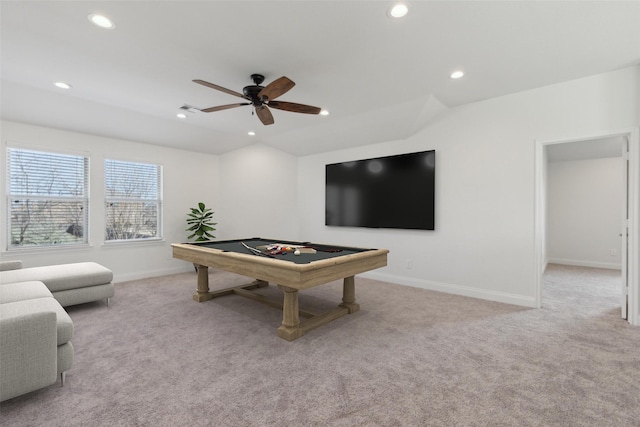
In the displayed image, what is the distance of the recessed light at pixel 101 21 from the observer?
6.86 ft

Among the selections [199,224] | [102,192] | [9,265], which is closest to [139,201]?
[102,192]

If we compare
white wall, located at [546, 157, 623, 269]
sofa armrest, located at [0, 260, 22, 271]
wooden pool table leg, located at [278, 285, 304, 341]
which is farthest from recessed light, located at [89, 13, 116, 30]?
white wall, located at [546, 157, 623, 269]

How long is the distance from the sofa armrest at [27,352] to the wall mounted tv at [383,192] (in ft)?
13.0

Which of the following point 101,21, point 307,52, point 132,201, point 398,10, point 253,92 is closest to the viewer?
point 398,10

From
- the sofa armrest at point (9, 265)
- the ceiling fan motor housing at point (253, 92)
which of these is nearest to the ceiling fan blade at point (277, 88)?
the ceiling fan motor housing at point (253, 92)

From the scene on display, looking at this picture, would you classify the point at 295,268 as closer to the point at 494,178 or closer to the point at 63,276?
the point at 63,276

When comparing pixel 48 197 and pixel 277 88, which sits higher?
pixel 277 88

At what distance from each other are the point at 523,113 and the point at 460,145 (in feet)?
2.47

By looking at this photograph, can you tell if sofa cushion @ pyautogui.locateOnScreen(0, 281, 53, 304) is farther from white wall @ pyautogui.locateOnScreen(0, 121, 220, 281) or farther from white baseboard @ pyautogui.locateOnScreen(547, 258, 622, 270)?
white baseboard @ pyautogui.locateOnScreen(547, 258, 622, 270)

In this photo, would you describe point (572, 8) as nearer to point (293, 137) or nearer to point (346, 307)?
point (346, 307)

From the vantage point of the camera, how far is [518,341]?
2514 mm

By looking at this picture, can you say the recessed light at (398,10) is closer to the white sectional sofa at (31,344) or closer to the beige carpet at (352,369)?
the beige carpet at (352,369)

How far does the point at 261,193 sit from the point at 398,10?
4399mm

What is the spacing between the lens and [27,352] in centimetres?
169
